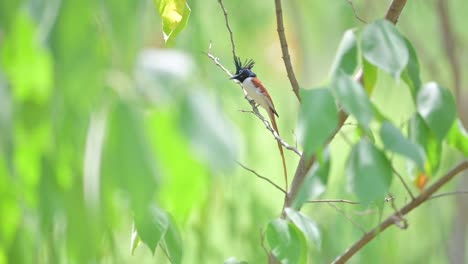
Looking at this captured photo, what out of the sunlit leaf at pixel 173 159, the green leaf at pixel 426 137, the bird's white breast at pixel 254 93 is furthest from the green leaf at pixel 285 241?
the bird's white breast at pixel 254 93

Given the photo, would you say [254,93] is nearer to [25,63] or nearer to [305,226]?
[305,226]

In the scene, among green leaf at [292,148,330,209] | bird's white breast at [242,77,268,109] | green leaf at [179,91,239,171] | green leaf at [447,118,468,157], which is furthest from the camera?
bird's white breast at [242,77,268,109]

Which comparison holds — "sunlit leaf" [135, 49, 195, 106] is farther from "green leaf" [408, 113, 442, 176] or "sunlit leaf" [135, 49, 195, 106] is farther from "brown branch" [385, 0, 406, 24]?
"brown branch" [385, 0, 406, 24]

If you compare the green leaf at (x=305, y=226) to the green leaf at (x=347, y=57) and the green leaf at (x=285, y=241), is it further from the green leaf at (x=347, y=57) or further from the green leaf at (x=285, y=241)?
the green leaf at (x=347, y=57)

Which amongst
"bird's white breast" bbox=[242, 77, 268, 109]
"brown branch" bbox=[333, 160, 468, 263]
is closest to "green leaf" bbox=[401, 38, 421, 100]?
"brown branch" bbox=[333, 160, 468, 263]

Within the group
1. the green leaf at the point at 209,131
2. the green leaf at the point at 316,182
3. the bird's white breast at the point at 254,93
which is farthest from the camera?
the bird's white breast at the point at 254,93

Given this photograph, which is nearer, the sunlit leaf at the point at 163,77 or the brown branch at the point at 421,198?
the sunlit leaf at the point at 163,77
